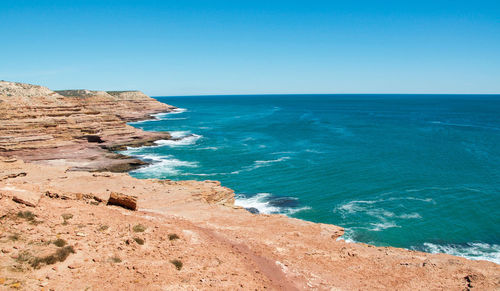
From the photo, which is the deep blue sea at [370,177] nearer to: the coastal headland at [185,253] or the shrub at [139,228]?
the coastal headland at [185,253]

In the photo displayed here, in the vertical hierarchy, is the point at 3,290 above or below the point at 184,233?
above

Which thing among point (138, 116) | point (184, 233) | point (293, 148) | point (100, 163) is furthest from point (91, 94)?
point (184, 233)

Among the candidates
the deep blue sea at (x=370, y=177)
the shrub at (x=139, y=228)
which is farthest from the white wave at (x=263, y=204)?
the shrub at (x=139, y=228)

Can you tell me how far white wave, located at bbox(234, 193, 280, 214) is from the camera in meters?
38.5

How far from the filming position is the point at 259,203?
40531mm

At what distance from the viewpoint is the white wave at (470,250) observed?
93.7ft

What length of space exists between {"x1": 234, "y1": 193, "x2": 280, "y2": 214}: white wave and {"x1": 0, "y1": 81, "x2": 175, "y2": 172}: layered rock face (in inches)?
1004

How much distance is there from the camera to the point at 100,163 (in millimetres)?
56219

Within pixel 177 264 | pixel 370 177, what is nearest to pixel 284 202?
pixel 370 177

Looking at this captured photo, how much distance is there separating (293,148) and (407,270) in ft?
178

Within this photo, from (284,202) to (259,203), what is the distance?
10.9ft

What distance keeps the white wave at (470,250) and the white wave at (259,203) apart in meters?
16.6

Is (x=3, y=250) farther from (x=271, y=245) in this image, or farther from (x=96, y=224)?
(x=271, y=245)

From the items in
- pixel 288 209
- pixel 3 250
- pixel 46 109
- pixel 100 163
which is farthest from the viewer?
pixel 46 109
